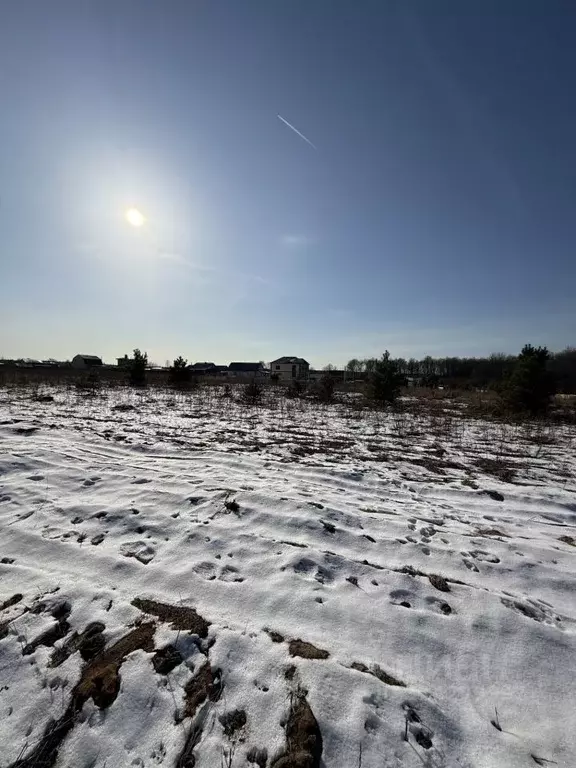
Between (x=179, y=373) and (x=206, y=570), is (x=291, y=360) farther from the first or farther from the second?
(x=206, y=570)

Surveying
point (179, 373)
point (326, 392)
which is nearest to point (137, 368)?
point (179, 373)

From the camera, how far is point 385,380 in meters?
18.3

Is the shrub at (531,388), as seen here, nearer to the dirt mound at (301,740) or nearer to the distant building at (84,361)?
the dirt mound at (301,740)

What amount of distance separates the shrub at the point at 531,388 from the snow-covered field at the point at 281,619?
440 inches

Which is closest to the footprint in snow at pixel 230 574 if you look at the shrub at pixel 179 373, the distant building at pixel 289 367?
the shrub at pixel 179 373

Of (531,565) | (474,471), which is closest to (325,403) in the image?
(474,471)

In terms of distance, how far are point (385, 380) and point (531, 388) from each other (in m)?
6.69

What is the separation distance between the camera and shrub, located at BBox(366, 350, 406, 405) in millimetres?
18281

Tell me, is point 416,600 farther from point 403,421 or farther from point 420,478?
point 403,421

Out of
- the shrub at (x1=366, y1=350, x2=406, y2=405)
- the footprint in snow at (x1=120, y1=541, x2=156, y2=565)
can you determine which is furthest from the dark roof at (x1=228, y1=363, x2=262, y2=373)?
the footprint in snow at (x1=120, y1=541, x2=156, y2=565)

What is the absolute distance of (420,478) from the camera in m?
5.93

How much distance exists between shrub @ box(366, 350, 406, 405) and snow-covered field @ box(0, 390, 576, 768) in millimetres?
12668

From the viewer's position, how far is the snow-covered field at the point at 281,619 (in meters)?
1.83

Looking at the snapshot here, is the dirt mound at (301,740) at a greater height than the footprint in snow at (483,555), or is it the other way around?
the footprint in snow at (483,555)
